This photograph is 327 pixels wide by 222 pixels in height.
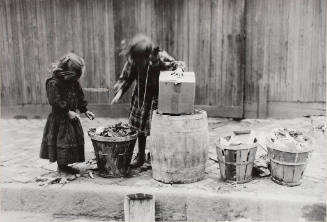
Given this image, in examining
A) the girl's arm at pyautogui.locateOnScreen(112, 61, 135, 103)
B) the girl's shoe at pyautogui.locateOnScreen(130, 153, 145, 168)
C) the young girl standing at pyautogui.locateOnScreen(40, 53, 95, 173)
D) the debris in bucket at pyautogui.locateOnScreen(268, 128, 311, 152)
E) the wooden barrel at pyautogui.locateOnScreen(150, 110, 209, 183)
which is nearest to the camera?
the debris in bucket at pyautogui.locateOnScreen(268, 128, 311, 152)

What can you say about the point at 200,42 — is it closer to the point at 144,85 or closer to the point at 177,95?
the point at 144,85

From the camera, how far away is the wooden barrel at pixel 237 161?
4.90 meters

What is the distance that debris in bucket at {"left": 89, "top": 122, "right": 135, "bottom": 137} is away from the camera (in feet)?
17.2

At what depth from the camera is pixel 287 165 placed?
487 centimetres

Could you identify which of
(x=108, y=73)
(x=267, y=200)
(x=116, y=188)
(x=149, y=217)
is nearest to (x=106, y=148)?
(x=116, y=188)

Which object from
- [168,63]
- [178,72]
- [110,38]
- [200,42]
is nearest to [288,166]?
[178,72]

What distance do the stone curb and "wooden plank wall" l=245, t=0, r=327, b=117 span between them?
399 centimetres

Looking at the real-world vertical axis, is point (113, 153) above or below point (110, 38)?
below

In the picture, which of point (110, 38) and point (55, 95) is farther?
point (110, 38)

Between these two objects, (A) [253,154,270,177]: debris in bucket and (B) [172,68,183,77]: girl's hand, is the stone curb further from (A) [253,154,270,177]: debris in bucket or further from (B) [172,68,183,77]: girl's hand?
(B) [172,68,183,77]: girl's hand

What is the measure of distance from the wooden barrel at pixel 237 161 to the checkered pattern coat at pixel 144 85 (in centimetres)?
110

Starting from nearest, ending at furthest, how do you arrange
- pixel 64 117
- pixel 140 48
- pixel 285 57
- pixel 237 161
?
1. pixel 237 161
2. pixel 140 48
3. pixel 64 117
4. pixel 285 57

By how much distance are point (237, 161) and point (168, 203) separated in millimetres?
922

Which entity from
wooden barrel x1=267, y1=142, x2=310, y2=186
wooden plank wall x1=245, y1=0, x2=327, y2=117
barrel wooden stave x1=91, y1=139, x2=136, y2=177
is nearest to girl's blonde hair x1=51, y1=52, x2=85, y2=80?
barrel wooden stave x1=91, y1=139, x2=136, y2=177
